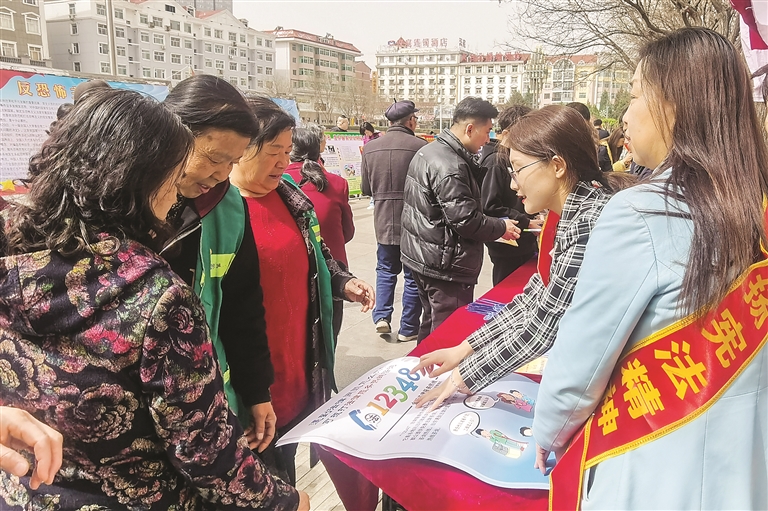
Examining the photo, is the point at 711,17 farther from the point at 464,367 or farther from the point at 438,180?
the point at 464,367

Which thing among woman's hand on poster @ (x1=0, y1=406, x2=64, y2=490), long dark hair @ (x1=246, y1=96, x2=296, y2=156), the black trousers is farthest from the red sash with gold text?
the black trousers

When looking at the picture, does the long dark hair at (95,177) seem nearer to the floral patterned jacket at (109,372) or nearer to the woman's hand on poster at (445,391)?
the floral patterned jacket at (109,372)

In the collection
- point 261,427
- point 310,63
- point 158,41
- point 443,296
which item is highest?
point 310,63

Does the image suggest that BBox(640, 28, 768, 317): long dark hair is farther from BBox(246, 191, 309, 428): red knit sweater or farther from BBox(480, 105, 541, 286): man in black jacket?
BBox(480, 105, 541, 286): man in black jacket

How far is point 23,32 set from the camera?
121 ft

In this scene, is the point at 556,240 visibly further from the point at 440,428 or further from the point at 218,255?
the point at 218,255

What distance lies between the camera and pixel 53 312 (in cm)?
78

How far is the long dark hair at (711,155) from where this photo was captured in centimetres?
83

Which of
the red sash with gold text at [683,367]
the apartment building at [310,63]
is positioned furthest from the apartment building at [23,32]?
the red sash with gold text at [683,367]

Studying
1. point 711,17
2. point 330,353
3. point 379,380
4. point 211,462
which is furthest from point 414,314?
point 711,17

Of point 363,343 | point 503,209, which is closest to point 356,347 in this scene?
point 363,343

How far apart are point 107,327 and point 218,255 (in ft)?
2.14

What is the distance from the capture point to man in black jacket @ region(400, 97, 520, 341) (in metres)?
2.99

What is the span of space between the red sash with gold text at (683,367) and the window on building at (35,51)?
152 feet
